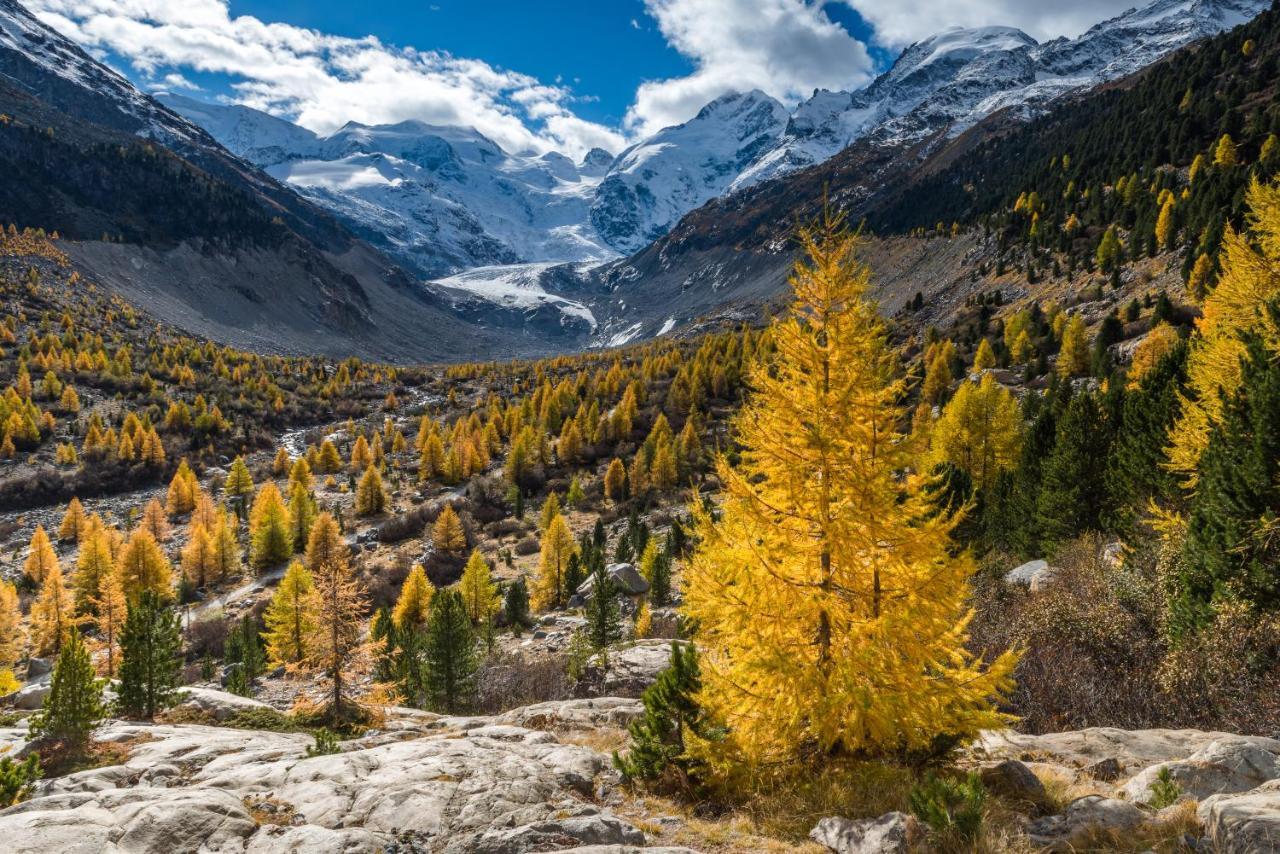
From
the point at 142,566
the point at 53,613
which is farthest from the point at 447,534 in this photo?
the point at 53,613

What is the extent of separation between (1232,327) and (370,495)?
77.9m

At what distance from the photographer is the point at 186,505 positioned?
77.6 m

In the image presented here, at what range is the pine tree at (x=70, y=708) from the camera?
1311 centimetres

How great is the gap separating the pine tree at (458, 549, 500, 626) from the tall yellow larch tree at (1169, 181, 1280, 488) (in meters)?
38.4

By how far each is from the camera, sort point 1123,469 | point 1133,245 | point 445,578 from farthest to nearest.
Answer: point 1133,245 < point 445,578 < point 1123,469

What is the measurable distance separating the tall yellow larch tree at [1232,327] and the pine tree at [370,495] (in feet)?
248

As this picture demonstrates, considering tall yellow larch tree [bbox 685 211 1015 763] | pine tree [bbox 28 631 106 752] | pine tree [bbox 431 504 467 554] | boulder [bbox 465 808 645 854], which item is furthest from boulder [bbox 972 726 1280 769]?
pine tree [bbox 431 504 467 554]

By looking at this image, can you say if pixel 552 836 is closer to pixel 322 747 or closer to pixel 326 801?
pixel 326 801

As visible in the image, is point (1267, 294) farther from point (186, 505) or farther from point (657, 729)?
point (186, 505)

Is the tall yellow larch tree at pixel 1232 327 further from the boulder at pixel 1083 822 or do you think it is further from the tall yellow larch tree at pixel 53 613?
the tall yellow larch tree at pixel 53 613

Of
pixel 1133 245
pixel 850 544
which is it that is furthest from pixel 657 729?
pixel 1133 245

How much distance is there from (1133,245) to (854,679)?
101 metres

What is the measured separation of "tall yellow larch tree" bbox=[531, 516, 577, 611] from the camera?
50438 mm

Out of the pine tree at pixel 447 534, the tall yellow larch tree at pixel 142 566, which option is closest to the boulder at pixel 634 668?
the pine tree at pixel 447 534
